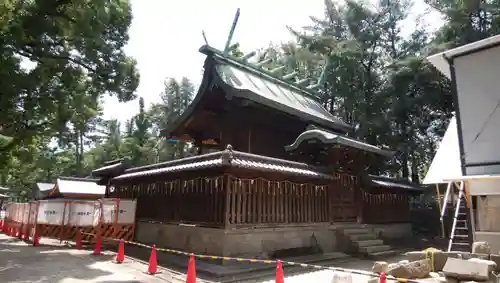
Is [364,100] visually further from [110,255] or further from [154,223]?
[110,255]

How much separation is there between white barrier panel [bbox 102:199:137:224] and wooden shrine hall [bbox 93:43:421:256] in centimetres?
51

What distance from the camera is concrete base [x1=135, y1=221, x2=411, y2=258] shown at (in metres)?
10.8

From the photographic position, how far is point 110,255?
1348 cm

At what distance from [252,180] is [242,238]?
6.32ft

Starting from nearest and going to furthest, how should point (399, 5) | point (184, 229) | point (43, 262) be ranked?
point (43, 262), point (184, 229), point (399, 5)

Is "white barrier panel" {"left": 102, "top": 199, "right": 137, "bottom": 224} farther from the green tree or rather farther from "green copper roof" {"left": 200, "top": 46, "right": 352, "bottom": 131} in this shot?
"green copper roof" {"left": 200, "top": 46, "right": 352, "bottom": 131}

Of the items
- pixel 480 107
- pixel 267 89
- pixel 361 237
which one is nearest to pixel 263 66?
pixel 267 89

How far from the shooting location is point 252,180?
37.9ft

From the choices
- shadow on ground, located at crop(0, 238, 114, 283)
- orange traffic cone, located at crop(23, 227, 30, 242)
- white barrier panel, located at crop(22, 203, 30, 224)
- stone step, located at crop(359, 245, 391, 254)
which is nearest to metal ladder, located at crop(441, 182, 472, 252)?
stone step, located at crop(359, 245, 391, 254)

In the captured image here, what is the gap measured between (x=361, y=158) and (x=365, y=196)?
261 cm

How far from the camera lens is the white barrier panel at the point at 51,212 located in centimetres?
1591

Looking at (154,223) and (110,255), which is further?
(154,223)

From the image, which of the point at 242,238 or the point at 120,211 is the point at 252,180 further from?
the point at 120,211

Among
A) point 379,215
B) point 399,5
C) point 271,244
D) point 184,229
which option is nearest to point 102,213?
point 184,229
